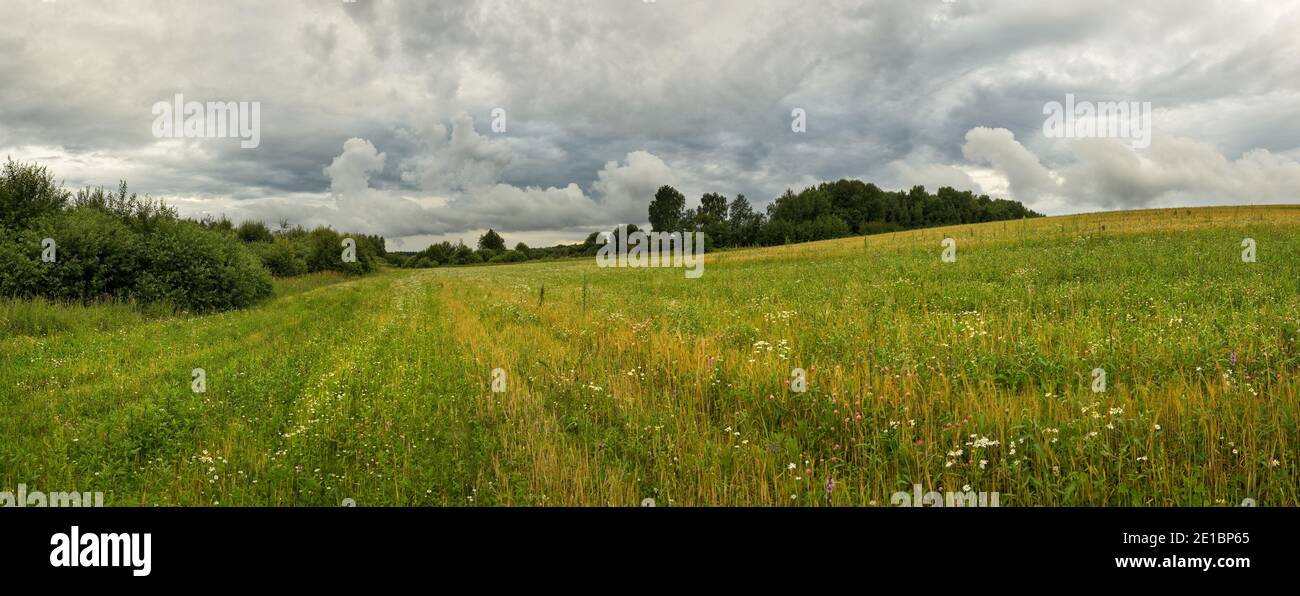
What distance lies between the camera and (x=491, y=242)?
148m

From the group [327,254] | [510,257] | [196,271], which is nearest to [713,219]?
[510,257]

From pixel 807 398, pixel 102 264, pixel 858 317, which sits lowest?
pixel 807 398

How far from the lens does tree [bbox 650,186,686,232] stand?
12712cm

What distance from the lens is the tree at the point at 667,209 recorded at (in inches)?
5005

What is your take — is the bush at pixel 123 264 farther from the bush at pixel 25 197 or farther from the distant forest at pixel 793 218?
the distant forest at pixel 793 218

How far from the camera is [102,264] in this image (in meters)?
20.9

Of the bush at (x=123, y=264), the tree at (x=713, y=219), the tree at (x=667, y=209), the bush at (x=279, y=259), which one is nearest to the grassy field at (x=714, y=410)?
the bush at (x=123, y=264)

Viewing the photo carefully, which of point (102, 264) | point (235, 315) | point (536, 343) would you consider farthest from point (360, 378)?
point (102, 264)

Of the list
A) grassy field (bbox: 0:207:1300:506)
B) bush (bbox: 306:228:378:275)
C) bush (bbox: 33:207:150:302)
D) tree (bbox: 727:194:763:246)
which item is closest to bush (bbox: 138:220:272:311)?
bush (bbox: 33:207:150:302)

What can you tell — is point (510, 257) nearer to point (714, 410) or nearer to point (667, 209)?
point (667, 209)

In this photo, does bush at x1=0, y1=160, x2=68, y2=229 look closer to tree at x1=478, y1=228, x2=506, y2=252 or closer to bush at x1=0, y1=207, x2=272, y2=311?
bush at x1=0, y1=207, x2=272, y2=311

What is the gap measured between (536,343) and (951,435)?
7638 millimetres

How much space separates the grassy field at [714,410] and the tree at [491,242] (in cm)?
13793
